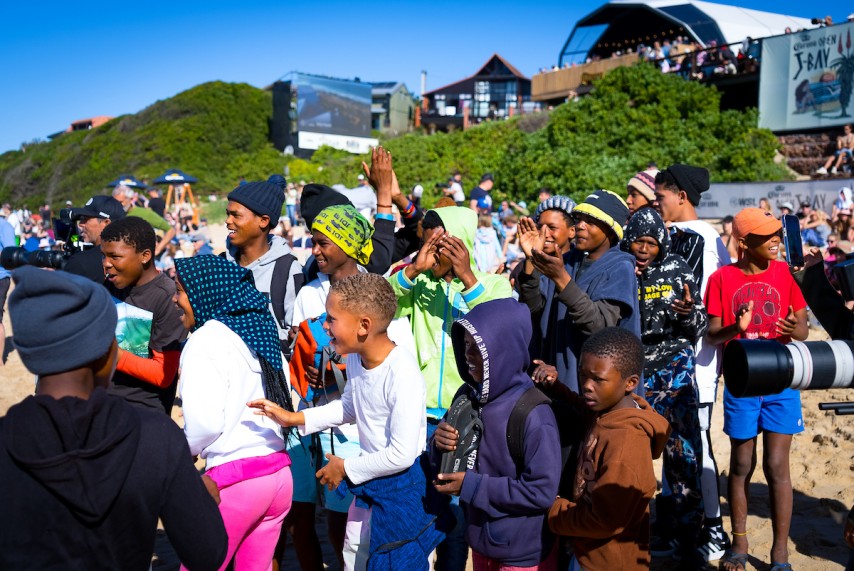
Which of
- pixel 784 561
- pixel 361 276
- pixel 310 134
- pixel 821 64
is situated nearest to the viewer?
pixel 361 276

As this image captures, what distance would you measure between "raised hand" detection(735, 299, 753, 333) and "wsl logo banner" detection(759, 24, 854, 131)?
651 inches

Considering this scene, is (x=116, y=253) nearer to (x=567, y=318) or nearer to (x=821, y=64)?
(x=567, y=318)

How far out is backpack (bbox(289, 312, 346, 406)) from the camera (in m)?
3.17

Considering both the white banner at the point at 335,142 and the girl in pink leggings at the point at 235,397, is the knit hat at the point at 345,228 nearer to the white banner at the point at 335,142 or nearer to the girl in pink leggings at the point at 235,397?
the girl in pink leggings at the point at 235,397

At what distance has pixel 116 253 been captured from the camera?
3.43 meters

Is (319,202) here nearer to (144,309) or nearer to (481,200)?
(144,309)

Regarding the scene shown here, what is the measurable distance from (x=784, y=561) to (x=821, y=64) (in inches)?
679

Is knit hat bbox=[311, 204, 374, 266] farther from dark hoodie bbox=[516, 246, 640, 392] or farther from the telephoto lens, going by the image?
the telephoto lens

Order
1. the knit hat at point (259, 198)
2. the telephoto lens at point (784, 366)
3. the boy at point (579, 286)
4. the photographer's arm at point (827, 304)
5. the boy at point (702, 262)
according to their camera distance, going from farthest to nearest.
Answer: the boy at point (702, 262), the knit hat at point (259, 198), the boy at point (579, 286), the photographer's arm at point (827, 304), the telephoto lens at point (784, 366)

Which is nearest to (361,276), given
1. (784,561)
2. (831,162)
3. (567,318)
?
(567,318)

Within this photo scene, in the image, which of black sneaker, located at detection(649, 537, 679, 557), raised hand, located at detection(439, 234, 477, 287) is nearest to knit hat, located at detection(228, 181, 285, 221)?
raised hand, located at detection(439, 234, 477, 287)

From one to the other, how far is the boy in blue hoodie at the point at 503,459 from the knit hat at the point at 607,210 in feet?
3.00

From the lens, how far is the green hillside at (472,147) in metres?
18.5

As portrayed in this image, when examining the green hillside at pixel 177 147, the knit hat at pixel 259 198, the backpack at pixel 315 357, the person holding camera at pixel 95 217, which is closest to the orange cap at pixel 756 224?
the backpack at pixel 315 357
